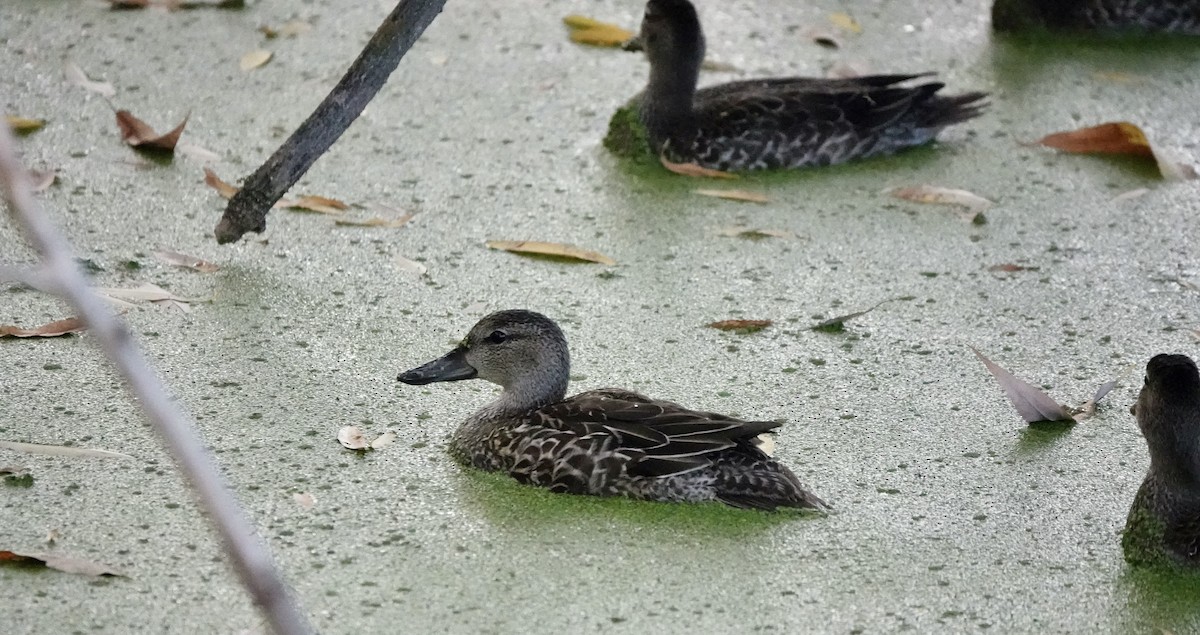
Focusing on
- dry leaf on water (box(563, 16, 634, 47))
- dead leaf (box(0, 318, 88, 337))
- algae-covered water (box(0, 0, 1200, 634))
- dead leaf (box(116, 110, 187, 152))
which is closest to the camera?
algae-covered water (box(0, 0, 1200, 634))

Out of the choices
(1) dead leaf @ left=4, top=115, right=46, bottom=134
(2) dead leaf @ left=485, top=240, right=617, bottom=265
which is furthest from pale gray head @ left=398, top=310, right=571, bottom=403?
(1) dead leaf @ left=4, top=115, right=46, bottom=134

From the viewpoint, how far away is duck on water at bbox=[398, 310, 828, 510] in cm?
326

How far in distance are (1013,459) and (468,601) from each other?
1356 mm

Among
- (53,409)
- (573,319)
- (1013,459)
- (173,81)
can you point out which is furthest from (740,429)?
(173,81)

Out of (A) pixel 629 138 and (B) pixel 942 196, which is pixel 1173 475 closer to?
(B) pixel 942 196

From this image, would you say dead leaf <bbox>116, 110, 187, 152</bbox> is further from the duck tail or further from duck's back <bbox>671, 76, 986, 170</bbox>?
the duck tail

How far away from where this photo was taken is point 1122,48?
20.9 feet

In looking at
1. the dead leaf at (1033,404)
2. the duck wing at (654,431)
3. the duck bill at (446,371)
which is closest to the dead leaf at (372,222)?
the duck bill at (446,371)

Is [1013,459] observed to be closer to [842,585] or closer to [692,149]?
[842,585]

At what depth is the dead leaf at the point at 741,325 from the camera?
4129 mm

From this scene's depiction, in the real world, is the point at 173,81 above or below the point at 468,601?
below

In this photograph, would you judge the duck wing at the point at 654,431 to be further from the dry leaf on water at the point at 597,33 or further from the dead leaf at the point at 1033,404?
the dry leaf on water at the point at 597,33

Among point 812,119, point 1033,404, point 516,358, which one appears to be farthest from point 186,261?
point 1033,404

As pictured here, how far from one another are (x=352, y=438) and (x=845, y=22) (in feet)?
11.7
